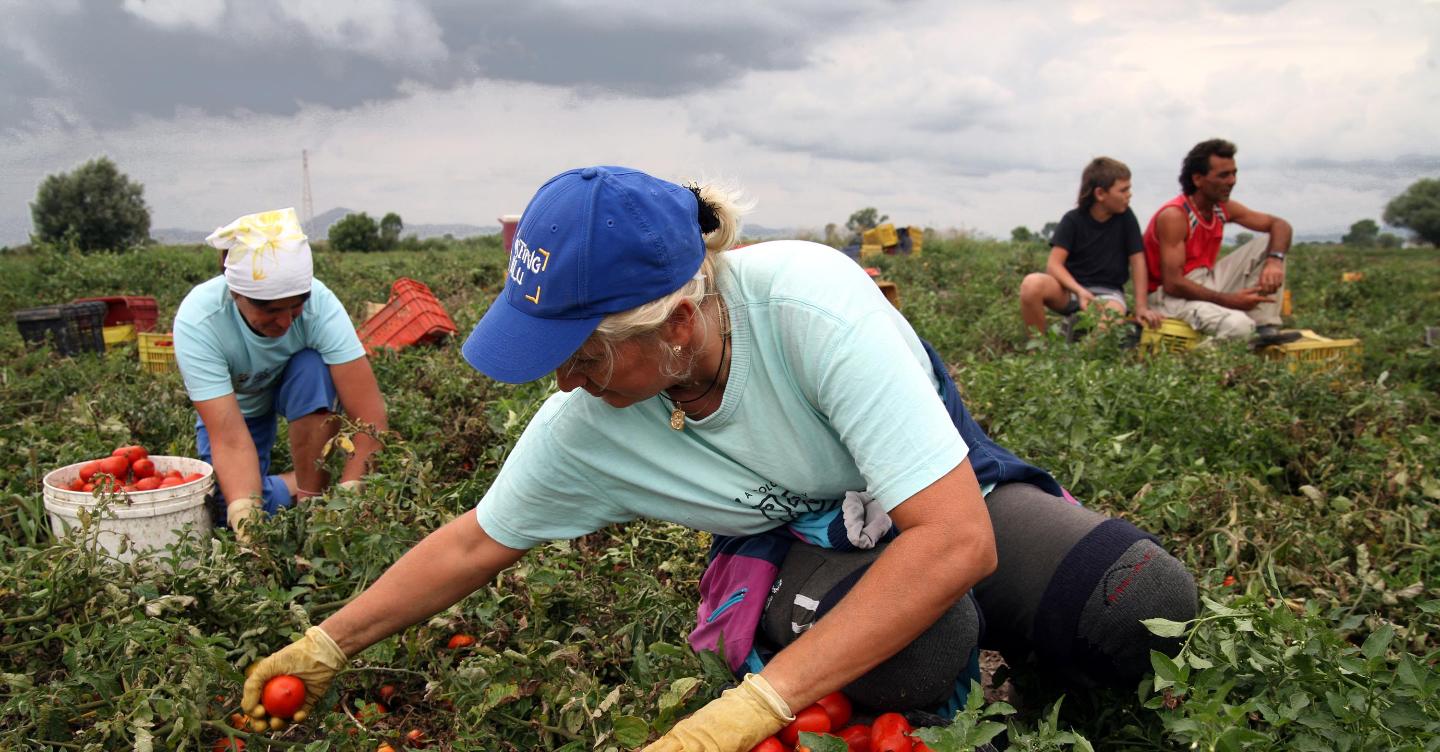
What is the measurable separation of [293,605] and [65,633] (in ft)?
1.58

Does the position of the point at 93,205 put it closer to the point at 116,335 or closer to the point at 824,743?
the point at 116,335

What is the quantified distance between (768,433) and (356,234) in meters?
17.7

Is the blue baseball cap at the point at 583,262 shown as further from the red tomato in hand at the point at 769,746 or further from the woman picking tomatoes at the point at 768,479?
the red tomato in hand at the point at 769,746

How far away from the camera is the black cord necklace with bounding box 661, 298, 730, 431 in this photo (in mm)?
1597

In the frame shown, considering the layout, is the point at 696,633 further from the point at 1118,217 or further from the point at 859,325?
the point at 1118,217

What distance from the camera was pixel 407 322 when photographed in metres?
5.11

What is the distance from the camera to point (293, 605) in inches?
79.4

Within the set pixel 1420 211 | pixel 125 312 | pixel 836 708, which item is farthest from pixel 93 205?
pixel 1420 211

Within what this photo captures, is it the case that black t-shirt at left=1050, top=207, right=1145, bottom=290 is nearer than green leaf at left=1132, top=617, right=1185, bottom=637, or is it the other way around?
green leaf at left=1132, top=617, right=1185, bottom=637

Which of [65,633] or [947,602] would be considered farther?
[65,633]

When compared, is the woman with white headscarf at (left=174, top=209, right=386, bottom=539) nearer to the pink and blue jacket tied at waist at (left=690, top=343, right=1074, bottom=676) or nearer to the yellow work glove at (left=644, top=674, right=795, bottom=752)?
the pink and blue jacket tied at waist at (left=690, top=343, right=1074, bottom=676)

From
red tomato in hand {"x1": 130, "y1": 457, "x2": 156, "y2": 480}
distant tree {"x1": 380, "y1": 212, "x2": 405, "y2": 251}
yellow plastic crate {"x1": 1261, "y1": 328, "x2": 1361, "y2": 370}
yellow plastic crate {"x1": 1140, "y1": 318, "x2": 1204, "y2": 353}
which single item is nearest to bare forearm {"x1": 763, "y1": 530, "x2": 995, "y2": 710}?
red tomato in hand {"x1": 130, "y1": 457, "x2": 156, "y2": 480}

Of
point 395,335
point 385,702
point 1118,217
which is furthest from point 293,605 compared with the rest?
point 1118,217

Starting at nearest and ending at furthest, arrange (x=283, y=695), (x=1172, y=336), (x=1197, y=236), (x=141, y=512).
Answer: (x=283, y=695) < (x=141, y=512) < (x=1172, y=336) < (x=1197, y=236)
